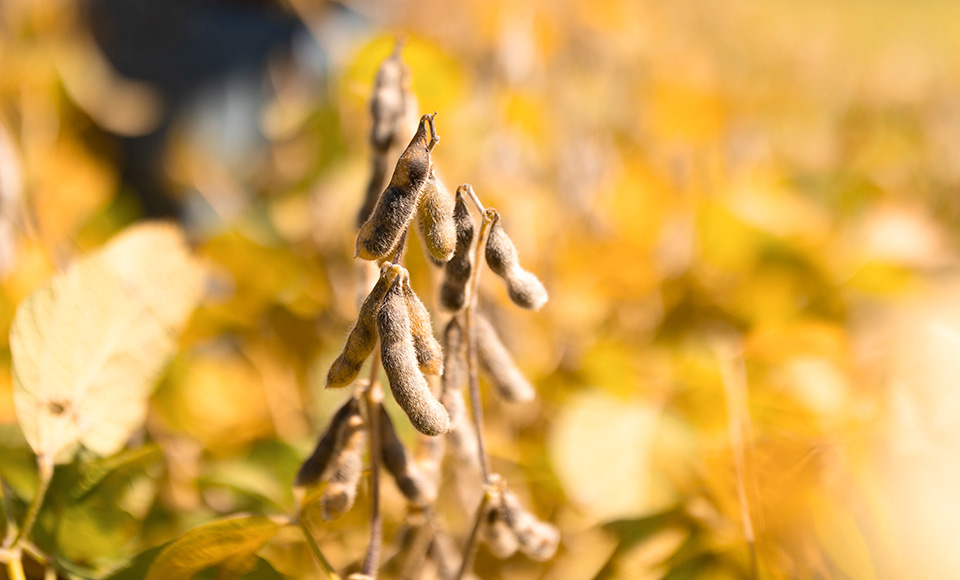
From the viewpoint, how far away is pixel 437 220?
377mm

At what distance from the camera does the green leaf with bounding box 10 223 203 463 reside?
48cm

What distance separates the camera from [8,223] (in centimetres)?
83

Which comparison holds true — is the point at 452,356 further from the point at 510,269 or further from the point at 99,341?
the point at 99,341

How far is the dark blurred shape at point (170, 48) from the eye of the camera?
1350mm

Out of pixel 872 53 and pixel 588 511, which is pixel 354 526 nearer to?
pixel 588 511

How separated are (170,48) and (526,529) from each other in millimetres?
1257

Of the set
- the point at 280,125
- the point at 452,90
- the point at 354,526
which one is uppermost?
the point at 452,90

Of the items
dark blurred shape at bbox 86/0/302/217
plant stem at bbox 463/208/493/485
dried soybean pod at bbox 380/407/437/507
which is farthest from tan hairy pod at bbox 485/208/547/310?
dark blurred shape at bbox 86/0/302/217

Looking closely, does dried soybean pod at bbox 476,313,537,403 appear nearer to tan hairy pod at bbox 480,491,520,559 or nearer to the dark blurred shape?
tan hairy pod at bbox 480,491,520,559

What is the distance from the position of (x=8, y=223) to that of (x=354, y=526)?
1.89 ft

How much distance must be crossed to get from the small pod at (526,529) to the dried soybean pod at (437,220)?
0.16 metres

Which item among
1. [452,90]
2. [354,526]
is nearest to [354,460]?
[354,526]

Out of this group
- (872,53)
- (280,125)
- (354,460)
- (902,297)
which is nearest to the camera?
(354,460)

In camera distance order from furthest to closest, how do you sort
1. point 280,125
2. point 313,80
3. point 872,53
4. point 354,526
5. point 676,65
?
point 872,53 → point 676,65 → point 313,80 → point 280,125 → point 354,526
